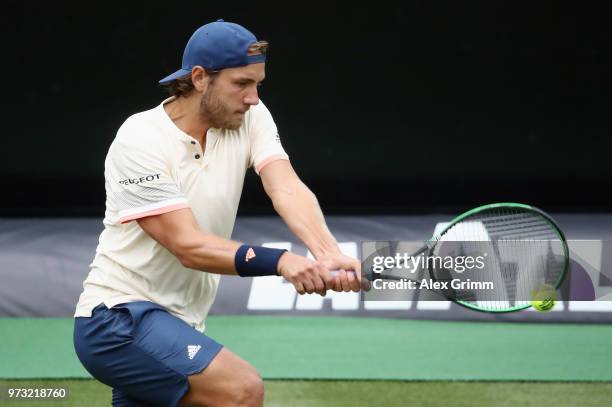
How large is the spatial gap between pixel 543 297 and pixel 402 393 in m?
1.52

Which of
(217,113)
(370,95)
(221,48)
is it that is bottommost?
(370,95)

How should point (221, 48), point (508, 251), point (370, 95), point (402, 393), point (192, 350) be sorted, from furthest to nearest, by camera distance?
point (370, 95) < point (402, 393) < point (508, 251) < point (221, 48) < point (192, 350)

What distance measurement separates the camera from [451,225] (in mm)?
4441

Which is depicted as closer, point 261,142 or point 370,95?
point 261,142

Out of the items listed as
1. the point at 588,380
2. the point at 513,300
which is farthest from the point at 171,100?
the point at 588,380

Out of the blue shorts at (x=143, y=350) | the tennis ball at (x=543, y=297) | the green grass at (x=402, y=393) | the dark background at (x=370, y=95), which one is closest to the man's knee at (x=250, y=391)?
the blue shorts at (x=143, y=350)

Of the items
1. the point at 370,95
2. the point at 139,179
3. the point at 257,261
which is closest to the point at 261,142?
the point at 139,179

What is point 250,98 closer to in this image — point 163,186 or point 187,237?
point 163,186

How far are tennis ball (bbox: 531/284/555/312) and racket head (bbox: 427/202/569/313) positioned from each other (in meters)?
0.02

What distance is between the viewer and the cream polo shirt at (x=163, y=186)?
13.3 feet

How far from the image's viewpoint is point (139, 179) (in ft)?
13.1

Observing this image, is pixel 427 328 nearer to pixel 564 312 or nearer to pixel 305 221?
pixel 564 312

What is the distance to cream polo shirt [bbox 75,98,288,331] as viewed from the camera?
404cm

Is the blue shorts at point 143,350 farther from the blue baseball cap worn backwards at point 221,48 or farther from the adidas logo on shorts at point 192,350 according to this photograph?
the blue baseball cap worn backwards at point 221,48
